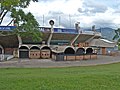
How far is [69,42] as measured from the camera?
235 ft

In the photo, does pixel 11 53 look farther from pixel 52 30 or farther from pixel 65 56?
pixel 65 56

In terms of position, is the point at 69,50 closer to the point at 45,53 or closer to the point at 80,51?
the point at 80,51

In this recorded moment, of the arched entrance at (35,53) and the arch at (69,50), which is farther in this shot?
the arched entrance at (35,53)

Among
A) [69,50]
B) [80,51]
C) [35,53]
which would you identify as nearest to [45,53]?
[35,53]

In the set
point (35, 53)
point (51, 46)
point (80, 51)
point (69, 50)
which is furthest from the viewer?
point (51, 46)

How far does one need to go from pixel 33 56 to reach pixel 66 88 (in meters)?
52.5

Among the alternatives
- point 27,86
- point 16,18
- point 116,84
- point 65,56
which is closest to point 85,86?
point 116,84

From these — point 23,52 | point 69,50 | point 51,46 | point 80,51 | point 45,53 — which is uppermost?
point 51,46

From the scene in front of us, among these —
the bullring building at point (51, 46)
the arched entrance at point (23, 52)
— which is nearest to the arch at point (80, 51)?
the bullring building at point (51, 46)

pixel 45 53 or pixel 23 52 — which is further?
pixel 23 52

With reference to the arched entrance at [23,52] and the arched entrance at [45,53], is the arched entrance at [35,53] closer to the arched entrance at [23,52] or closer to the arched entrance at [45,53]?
the arched entrance at [45,53]

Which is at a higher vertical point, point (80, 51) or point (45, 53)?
point (80, 51)

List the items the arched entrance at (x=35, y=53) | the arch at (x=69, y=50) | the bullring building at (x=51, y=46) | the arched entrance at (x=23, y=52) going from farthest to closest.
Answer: the arched entrance at (x=23, y=52)
the arched entrance at (x=35, y=53)
the arch at (x=69, y=50)
the bullring building at (x=51, y=46)

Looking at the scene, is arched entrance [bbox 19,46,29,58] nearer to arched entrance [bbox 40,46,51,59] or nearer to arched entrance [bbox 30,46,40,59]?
arched entrance [bbox 30,46,40,59]
